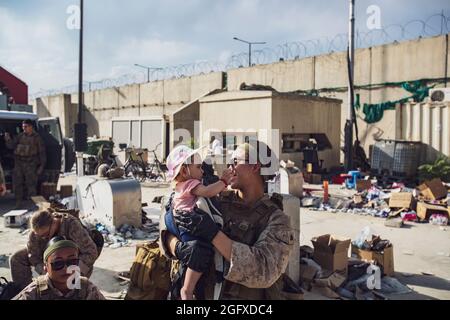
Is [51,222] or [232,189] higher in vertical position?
[232,189]

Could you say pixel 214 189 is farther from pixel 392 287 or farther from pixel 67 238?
pixel 392 287

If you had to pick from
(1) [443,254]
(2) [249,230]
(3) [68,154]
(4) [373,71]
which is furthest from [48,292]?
(4) [373,71]

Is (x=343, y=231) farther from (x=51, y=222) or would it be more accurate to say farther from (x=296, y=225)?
(x=51, y=222)

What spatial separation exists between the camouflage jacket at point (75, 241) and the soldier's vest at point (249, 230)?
5.43ft

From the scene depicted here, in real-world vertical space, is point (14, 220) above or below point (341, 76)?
below

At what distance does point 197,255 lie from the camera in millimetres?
1911

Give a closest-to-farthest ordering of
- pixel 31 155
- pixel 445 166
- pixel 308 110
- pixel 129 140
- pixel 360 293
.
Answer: pixel 360 293 → pixel 31 155 → pixel 445 166 → pixel 308 110 → pixel 129 140

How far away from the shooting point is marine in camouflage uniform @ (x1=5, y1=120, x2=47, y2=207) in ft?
27.2

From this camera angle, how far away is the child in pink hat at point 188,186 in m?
1.95

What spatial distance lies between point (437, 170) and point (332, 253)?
26.0 feet

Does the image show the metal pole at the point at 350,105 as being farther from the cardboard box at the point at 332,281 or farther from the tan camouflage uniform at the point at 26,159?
the cardboard box at the point at 332,281

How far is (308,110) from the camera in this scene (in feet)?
44.3
